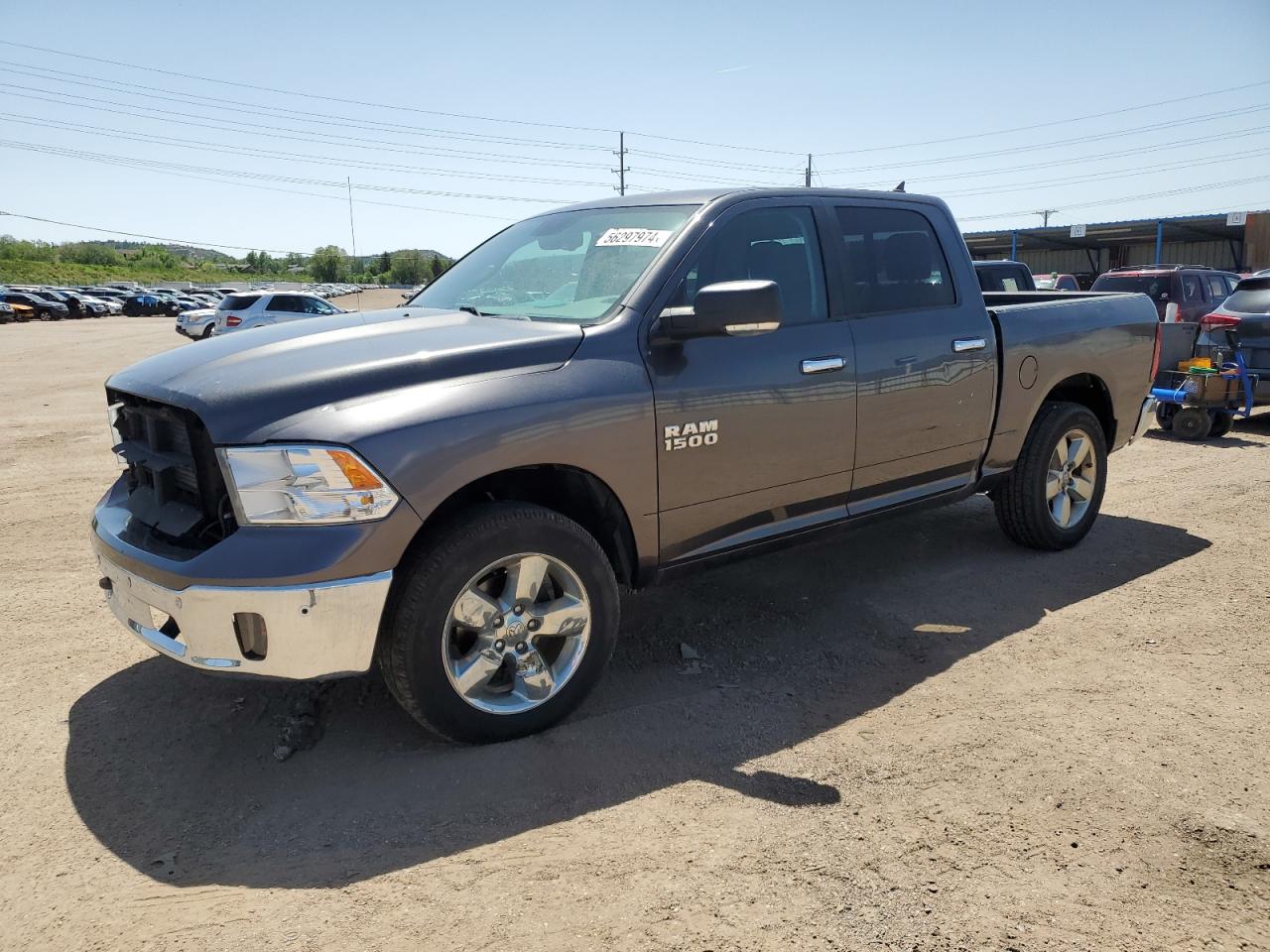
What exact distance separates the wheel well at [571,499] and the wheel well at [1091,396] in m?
3.14

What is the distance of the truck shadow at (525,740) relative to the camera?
286 cm

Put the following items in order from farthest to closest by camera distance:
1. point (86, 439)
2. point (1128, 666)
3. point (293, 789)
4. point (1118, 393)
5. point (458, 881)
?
point (86, 439)
point (1118, 393)
point (1128, 666)
point (293, 789)
point (458, 881)

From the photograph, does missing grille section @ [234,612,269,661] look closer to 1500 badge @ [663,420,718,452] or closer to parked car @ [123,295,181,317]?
1500 badge @ [663,420,718,452]

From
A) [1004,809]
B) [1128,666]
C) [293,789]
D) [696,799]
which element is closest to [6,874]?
[293,789]

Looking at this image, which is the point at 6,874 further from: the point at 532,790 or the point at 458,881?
the point at 532,790

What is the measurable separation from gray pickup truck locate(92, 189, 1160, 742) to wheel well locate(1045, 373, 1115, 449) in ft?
2.74

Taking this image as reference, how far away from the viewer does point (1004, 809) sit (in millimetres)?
2934

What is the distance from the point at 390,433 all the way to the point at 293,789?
125cm

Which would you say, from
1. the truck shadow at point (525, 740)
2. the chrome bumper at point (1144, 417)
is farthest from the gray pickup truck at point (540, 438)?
the chrome bumper at point (1144, 417)

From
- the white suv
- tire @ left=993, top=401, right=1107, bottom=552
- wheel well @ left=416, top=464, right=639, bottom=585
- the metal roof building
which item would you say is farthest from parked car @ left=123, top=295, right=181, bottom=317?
wheel well @ left=416, top=464, right=639, bottom=585

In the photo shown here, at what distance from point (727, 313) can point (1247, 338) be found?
8886 millimetres

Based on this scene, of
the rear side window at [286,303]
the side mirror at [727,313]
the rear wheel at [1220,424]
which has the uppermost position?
the rear side window at [286,303]

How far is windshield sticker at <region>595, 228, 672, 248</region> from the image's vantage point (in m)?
3.86

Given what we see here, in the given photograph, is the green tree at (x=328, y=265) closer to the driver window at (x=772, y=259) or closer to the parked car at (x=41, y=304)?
the parked car at (x=41, y=304)
